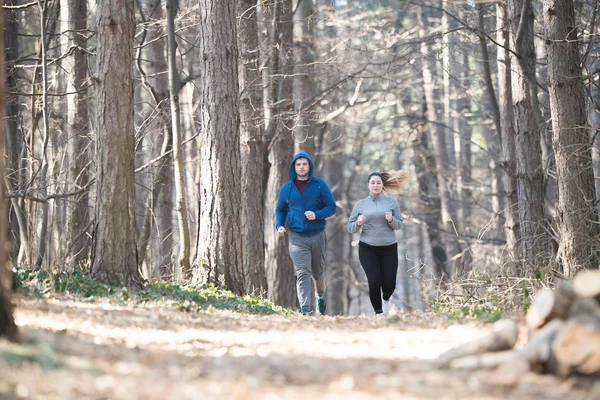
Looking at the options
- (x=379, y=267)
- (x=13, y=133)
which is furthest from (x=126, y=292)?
(x=13, y=133)

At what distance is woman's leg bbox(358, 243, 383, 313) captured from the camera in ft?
40.1

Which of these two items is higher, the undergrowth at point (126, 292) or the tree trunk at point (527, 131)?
Answer: the tree trunk at point (527, 131)

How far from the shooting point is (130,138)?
10906 mm

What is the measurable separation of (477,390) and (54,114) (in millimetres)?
12708

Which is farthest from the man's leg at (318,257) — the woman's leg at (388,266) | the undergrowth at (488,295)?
the undergrowth at (488,295)

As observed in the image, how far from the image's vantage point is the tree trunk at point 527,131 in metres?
14.4

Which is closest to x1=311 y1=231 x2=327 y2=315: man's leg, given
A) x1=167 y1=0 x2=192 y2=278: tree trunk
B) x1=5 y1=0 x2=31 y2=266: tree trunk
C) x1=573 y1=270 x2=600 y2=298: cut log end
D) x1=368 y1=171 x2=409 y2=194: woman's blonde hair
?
x1=368 y1=171 x2=409 y2=194: woman's blonde hair

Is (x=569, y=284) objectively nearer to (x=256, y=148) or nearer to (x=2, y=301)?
(x=2, y=301)

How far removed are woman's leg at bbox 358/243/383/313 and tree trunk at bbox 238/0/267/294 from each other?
462 centimetres

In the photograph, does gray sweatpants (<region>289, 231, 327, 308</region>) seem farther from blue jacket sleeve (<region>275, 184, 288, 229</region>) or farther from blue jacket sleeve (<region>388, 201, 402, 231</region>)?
blue jacket sleeve (<region>388, 201, 402, 231</region>)

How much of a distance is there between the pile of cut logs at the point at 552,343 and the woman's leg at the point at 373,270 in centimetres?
583

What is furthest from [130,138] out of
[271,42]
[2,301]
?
[271,42]

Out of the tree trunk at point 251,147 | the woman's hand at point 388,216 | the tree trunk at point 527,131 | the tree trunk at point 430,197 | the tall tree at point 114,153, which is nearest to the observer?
the tall tree at point 114,153

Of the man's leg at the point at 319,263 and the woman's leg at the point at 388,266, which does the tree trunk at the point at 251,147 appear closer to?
the man's leg at the point at 319,263
